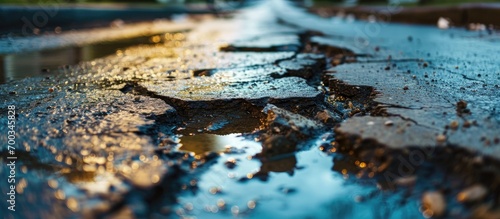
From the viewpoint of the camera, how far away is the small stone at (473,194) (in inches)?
54.9

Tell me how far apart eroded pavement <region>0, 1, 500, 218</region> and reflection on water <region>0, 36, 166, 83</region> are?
1.77 ft

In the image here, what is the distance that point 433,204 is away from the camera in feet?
4.62

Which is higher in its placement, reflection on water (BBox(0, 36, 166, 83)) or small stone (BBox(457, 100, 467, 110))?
small stone (BBox(457, 100, 467, 110))

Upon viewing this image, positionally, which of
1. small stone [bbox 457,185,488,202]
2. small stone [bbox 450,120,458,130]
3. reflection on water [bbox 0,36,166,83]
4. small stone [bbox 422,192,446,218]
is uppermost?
small stone [bbox 450,120,458,130]

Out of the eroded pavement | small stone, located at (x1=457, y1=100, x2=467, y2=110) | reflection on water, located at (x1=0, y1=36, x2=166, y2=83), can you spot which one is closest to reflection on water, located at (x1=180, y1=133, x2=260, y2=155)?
the eroded pavement

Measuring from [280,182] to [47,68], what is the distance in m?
3.14

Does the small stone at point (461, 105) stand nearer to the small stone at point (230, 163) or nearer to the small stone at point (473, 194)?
the small stone at point (473, 194)

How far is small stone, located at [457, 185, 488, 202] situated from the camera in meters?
1.39

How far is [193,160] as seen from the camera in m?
1.83

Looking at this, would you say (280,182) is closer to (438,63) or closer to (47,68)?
(438,63)

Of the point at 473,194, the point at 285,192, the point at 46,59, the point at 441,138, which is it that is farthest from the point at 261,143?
the point at 46,59

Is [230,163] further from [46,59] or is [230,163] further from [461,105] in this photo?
[46,59]

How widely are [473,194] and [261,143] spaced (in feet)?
2.94

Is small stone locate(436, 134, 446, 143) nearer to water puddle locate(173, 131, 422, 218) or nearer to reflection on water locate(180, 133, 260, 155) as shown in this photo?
water puddle locate(173, 131, 422, 218)
